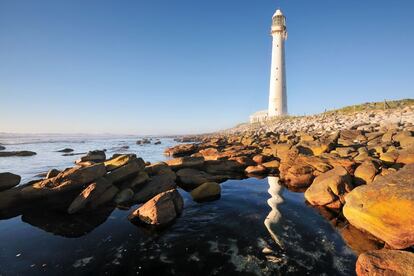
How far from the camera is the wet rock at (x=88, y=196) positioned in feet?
26.2

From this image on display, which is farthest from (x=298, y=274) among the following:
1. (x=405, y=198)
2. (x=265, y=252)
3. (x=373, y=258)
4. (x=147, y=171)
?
(x=147, y=171)

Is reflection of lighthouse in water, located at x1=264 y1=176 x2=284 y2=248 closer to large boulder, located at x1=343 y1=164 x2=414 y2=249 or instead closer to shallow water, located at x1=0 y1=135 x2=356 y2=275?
shallow water, located at x1=0 y1=135 x2=356 y2=275

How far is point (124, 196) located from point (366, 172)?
9153 millimetres

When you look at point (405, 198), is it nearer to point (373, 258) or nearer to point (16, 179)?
point (373, 258)

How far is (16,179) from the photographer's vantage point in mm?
9055

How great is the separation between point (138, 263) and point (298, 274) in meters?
3.36

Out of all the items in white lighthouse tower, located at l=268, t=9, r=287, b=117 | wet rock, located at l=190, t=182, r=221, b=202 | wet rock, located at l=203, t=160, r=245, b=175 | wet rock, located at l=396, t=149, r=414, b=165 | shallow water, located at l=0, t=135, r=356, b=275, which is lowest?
shallow water, located at l=0, t=135, r=356, b=275

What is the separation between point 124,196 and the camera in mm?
9062

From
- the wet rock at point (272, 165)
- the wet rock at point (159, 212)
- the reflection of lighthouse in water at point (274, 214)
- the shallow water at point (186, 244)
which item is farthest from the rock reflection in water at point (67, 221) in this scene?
the wet rock at point (272, 165)

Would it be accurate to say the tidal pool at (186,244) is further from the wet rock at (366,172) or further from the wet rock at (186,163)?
the wet rock at (186,163)

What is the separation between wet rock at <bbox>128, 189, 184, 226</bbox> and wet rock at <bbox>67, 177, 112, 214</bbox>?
6.20ft

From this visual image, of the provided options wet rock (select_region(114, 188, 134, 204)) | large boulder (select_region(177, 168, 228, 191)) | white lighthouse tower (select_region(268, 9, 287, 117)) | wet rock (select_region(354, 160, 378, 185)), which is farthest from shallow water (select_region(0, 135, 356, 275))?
white lighthouse tower (select_region(268, 9, 287, 117))

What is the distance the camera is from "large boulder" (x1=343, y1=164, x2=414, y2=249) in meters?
5.32

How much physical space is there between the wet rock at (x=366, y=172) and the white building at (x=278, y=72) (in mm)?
39159
